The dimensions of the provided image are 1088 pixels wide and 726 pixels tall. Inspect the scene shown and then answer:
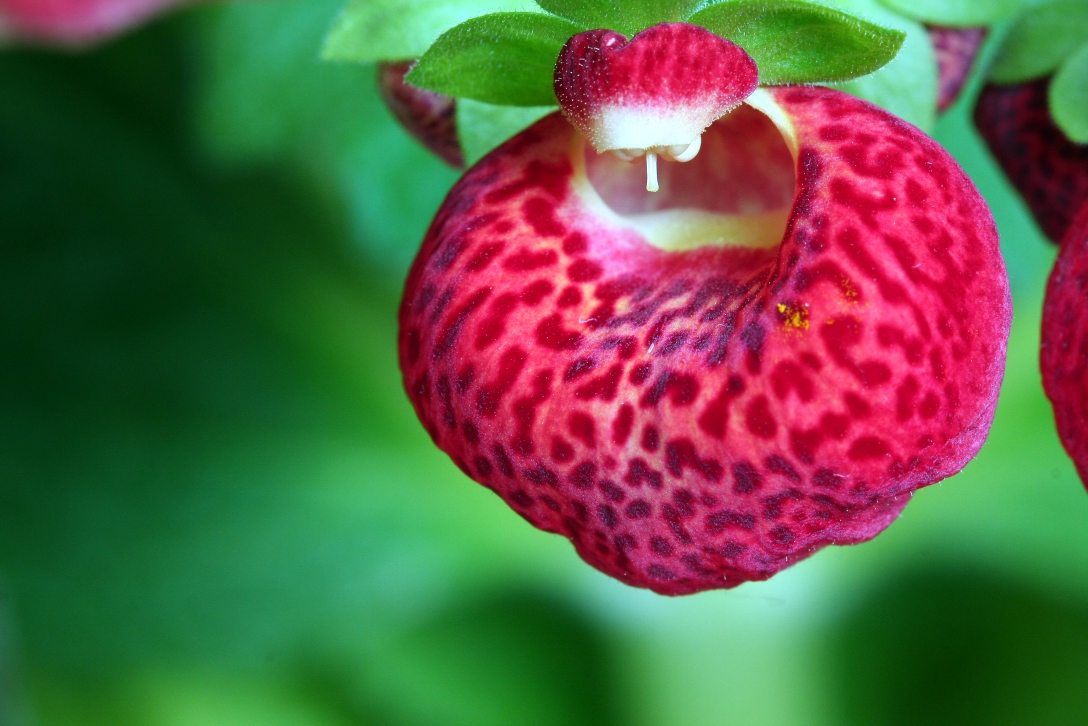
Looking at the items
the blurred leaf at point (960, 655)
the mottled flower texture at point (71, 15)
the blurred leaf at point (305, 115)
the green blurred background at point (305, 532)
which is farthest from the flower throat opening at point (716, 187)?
the mottled flower texture at point (71, 15)

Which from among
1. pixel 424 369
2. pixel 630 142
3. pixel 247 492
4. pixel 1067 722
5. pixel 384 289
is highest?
pixel 630 142

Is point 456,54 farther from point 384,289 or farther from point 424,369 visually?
point 384,289

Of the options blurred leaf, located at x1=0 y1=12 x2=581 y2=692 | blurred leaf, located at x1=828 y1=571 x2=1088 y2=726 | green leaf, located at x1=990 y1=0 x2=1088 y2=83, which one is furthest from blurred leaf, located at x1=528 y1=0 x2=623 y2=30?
blurred leaf, located at x1=828 y1=571 x2=1088 y2=726

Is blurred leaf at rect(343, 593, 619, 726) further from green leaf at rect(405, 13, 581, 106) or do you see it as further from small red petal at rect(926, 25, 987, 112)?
green leaf at rect(405, 13, 581, 106)

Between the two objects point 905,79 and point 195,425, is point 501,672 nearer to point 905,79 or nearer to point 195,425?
point 195,425

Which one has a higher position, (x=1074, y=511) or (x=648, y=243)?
(x=648, y=243)

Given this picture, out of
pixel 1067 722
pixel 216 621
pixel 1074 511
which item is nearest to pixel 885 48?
pixel 1067 722
